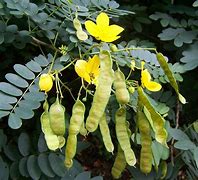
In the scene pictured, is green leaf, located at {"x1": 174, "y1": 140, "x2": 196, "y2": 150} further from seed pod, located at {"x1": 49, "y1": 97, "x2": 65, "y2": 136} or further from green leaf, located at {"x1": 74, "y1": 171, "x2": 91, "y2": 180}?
seed pod, located at {"x1": 49, "y1": 97, "x2": 65, "y2": 136}

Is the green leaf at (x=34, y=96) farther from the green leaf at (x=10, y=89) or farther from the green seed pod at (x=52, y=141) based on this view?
the green seed pod at (x=52, y=141)

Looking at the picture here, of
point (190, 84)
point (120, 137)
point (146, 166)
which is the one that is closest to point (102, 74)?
point (120, 137)

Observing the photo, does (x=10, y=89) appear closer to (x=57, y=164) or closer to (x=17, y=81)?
(x=17, y=81)

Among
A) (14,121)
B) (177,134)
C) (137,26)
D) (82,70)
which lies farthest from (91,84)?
(137,26)

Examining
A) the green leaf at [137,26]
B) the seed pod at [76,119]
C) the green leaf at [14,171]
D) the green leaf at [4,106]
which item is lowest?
the green leaf at [14,171]

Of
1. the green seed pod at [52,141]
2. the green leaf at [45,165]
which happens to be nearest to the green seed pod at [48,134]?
the green seed pod at [52,141]

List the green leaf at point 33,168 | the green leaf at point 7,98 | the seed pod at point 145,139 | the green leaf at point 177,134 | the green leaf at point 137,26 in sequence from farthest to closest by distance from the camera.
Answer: the green leaf at point 137,26, the green leaf at point 177,134, the green leaf at point 33,168, the green leaf at point 7,98, the seed pod at point 145,139

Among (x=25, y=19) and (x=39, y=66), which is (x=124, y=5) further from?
(x=39, y=66)
